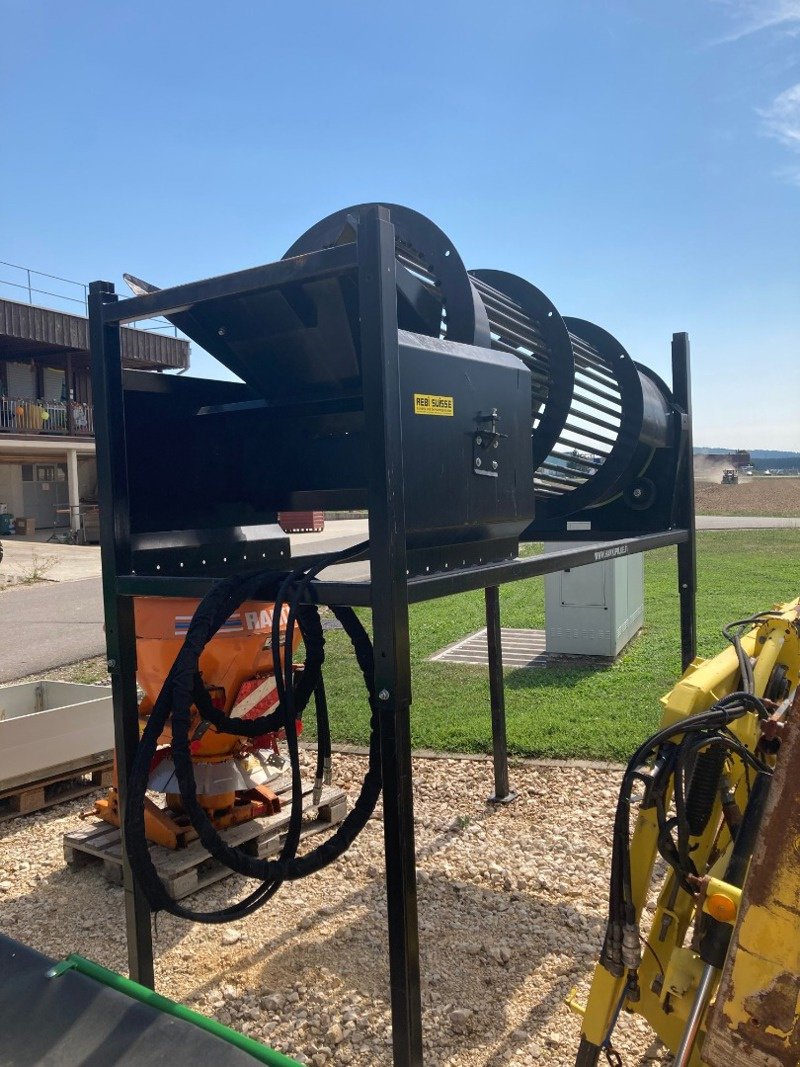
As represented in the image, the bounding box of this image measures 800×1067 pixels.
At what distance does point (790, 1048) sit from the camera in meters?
1.26

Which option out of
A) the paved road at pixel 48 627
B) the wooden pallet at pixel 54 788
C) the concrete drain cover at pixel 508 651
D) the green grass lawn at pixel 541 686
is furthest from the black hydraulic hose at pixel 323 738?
the paved road at pixel 48 627

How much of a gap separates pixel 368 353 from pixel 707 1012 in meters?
1.46

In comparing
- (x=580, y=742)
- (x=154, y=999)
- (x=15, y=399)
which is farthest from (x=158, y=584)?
(x=15, y=399)

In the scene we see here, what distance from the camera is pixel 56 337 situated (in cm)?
2184

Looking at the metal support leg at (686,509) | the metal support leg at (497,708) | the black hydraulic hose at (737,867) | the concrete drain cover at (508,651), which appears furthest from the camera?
the concrete drain cover at (508,651)

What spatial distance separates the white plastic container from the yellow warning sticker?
2923 millimetres

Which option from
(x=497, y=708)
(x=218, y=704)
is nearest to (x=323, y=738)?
(x=218, y=704)

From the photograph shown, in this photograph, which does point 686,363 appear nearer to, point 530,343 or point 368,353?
point 530,343

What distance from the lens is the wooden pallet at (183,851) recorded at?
3.31 m

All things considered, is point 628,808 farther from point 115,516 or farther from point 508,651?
point 508,651

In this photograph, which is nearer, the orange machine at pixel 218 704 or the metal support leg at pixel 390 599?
the metal support leg at pixel 390 599

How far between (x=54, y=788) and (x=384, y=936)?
228cm

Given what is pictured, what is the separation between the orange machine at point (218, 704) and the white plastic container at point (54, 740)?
2.08ft

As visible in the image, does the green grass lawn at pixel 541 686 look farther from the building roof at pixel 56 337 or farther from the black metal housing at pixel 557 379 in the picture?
the building roof at pixel 56 337
